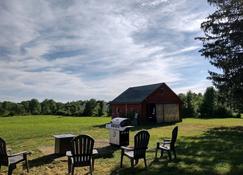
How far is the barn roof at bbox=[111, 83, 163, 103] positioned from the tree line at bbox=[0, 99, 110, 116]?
15.1 metres

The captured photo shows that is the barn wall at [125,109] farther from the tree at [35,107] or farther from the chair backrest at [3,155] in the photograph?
the tree at [35,107]

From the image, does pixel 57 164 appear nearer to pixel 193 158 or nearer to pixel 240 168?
pixel 193 158

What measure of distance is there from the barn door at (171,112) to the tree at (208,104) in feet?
40.3

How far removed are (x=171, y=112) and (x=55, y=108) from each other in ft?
116

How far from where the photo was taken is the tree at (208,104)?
143 ft

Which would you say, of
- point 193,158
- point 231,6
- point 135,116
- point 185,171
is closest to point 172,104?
point 135,116

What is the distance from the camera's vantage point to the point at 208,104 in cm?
4381

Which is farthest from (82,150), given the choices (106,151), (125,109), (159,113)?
(125,109)

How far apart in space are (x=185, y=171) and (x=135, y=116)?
21.5 metres

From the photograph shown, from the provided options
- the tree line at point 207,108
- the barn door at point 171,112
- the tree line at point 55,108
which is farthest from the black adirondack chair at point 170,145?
the tree line at point 55,108

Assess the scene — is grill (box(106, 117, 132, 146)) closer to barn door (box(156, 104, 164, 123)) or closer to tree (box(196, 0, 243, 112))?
tree (box(196, 0, 243, 112))

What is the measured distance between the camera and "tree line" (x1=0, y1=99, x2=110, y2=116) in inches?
2099

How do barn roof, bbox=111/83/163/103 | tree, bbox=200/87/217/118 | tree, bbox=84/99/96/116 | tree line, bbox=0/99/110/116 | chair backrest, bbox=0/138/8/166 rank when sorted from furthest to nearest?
tree line, bbox=0/99/110/116 → tree, bbox=84/99/96/116 → tree, bbox=200/87/217/118 → barn roof, bbox=111/83/163/103 → chair backrest, bbox=0/138/8/166

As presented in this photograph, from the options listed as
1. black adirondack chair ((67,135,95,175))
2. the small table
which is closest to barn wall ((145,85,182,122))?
the small table
